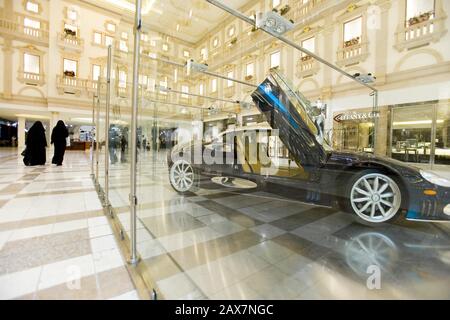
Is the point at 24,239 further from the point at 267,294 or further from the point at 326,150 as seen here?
the point at 326,150

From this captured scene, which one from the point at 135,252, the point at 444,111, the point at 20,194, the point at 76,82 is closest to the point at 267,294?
the point at 135,252

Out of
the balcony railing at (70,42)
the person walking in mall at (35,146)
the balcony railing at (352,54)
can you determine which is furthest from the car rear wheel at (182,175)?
the balcony railing at (70,42)

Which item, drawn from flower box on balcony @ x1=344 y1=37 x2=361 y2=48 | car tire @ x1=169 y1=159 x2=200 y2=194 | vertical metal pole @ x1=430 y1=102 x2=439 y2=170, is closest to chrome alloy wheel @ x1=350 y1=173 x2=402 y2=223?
car tire @ x1=169 y1=159 x2=200 y2=194

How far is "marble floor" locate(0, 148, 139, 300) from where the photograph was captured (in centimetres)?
→ 135

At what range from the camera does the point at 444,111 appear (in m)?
5.67

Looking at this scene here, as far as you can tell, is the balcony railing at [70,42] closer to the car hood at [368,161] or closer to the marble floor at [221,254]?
the marble floor at [221,254]

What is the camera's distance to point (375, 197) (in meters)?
2.41

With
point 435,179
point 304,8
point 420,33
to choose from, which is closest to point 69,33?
point 304,8

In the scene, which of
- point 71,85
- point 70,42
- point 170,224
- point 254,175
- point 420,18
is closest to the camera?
point 170,224

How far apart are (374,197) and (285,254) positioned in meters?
1.35

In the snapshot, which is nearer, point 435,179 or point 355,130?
point 435,179

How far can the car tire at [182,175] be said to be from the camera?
3.93 meters

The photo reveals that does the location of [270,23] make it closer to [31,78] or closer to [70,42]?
[70,42]
